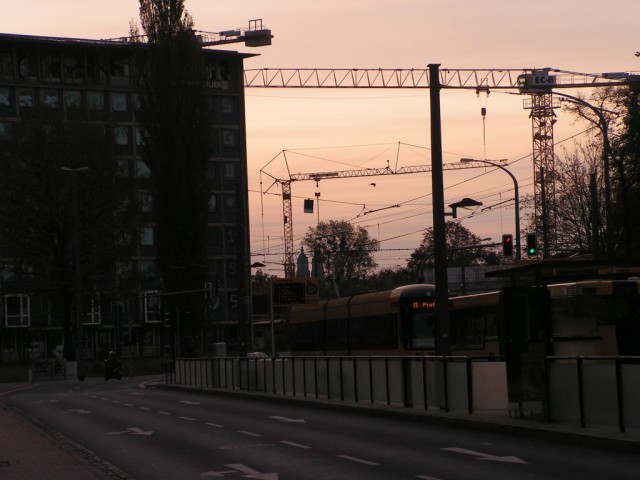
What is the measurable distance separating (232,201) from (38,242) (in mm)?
47301

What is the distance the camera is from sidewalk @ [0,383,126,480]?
1458 centimetres

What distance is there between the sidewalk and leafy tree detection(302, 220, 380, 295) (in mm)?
121283

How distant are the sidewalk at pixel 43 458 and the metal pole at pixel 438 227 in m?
7.31

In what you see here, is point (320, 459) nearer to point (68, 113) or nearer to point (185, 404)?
point (185, 404)

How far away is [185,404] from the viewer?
32.6 m

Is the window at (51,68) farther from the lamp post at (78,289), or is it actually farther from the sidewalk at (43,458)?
the sidewalk at (43,458)

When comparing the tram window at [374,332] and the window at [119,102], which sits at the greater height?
the window at [119,102]

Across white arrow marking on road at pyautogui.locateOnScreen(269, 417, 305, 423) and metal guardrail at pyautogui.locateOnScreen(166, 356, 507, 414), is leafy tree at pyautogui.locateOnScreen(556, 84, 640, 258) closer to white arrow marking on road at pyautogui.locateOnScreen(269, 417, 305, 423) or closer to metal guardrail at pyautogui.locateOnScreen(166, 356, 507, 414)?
metal guardrail at pyautogui.locateOnScreen(166, 356, 507, 414)

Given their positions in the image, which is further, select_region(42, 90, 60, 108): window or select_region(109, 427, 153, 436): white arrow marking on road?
select_region(42, 90, 60, 108): window

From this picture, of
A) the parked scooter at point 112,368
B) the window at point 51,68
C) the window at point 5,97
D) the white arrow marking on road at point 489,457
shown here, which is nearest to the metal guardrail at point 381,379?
the white arrow marking on road at point 489,457

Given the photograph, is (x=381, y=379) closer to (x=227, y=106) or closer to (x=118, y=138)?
(x=118, y=138)

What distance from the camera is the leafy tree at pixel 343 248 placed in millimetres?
146375

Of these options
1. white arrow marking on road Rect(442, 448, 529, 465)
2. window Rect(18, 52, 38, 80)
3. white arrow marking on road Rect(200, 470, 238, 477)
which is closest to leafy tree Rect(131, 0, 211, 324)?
window Rect(18, 52, 38, 80)

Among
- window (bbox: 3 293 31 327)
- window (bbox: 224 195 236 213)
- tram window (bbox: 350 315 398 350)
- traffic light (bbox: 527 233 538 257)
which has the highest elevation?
window (bbox: 224 195 236 213)
